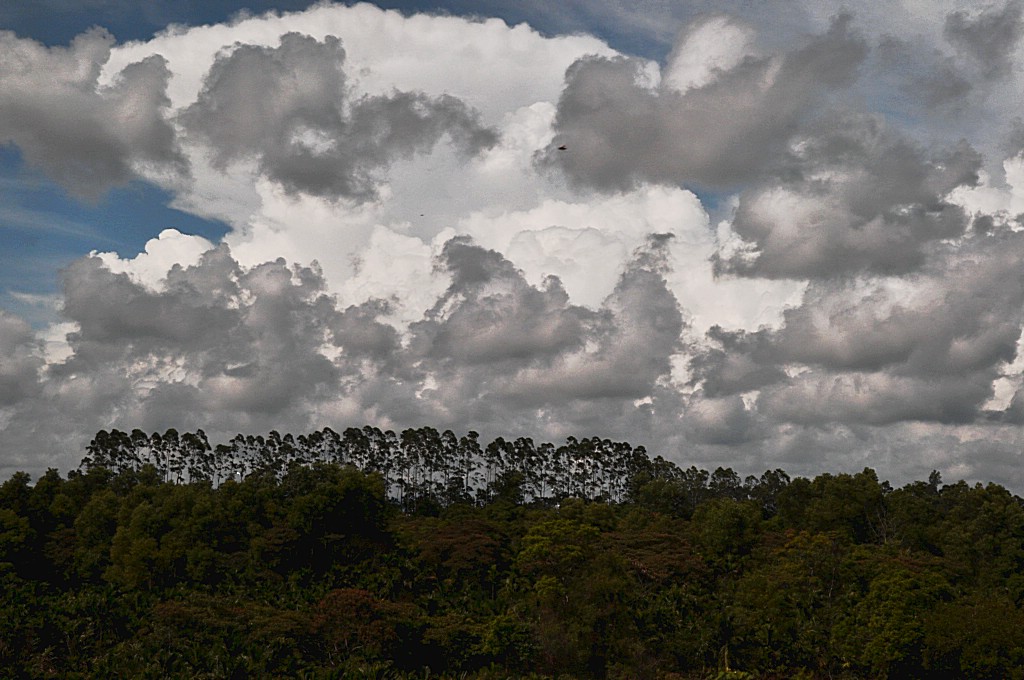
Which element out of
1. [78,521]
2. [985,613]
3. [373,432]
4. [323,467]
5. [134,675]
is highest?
[373,432]

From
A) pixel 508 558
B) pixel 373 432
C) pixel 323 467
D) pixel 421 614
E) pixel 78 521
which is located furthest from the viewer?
pixel 373 432

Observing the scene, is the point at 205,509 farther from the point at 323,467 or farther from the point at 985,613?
the point at 985,613

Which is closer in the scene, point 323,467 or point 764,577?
point 764,577

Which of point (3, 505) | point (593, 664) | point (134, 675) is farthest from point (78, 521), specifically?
point (593, 664)

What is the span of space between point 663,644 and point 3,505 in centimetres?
6674

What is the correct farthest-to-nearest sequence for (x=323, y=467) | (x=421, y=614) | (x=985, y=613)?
(x=323, y=467) → (x=421, y=614) → (x=985, y=613)

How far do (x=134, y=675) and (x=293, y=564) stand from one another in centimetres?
3051

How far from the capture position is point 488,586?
273ft

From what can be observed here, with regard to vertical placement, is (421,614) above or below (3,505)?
below

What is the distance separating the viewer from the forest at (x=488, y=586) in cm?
6209

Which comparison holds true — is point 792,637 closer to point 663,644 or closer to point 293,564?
point 663,644

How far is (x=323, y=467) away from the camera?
100688 millimetres

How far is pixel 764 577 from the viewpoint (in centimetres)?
7538

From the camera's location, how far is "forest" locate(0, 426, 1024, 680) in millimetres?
62094
